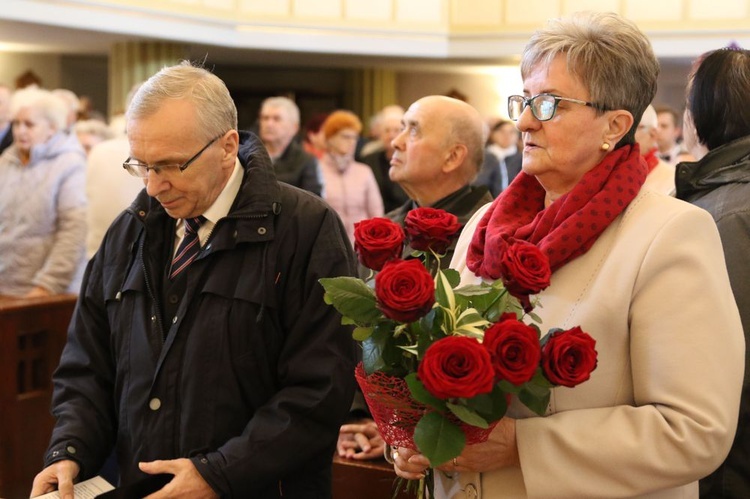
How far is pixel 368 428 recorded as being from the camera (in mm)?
2928

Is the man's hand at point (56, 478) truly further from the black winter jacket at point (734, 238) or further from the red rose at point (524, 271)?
the black winter jacket at point (734, 238)

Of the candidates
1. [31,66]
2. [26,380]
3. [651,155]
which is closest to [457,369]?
[26,380]

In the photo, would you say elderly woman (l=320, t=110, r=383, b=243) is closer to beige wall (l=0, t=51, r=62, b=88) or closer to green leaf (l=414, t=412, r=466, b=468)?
green leaf (l=414, t=412, r=466, b=468)

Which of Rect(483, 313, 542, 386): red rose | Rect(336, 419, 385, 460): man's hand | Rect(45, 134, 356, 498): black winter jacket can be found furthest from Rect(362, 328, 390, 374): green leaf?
Rect(336, 419, 385, 460): man's hand

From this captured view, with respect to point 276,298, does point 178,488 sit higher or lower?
lower

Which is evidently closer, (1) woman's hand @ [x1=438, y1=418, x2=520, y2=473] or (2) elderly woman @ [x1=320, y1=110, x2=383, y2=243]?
(1) woman's hand @ [x1=438, y1=418, x2=520, y2=473]

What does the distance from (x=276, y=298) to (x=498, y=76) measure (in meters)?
13.9

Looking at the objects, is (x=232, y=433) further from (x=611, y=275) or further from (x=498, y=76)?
(x=498, y=76)

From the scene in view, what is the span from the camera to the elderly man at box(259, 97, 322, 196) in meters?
6.56

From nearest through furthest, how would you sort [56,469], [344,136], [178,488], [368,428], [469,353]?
1. [469,353]
2. [178,488]
3. [56,469]
4. [368,428]
5. [344,136]

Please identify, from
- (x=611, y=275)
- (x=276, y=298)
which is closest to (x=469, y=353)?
(x=611, y=275)

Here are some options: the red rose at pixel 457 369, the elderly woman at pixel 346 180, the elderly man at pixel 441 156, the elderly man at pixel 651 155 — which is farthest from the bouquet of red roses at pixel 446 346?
the elderly woman at pixel 346 180

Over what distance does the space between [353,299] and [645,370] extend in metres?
0.57

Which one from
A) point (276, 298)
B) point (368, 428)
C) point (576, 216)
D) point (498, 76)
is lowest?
point (368, 428)
